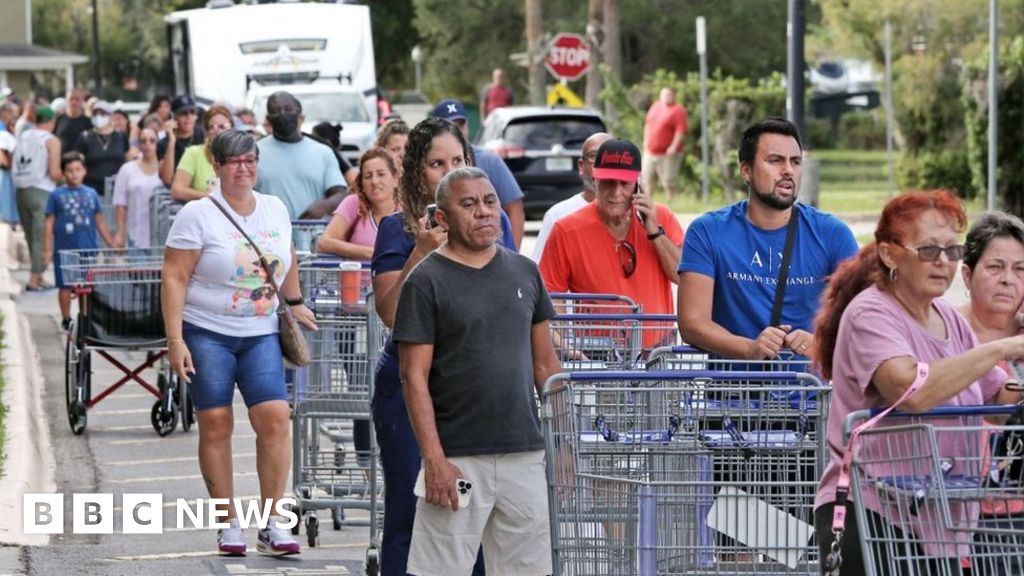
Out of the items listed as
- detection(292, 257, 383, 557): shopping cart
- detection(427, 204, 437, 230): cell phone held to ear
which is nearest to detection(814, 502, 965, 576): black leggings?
detection(427, 204, 437, 230): cell phone held to ear

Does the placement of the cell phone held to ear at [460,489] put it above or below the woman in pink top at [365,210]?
below

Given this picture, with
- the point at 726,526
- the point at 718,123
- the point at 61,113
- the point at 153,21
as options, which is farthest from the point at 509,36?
the point at 726,526

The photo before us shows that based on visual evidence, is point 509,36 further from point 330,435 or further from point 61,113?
point 330,435

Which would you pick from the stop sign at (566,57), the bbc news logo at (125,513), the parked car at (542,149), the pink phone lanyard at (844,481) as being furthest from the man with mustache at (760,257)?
the stop sign at (566,57)

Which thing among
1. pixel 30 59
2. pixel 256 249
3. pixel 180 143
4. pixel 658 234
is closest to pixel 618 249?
→ pixel 658 234

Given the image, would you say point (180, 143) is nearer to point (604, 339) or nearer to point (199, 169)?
point (199, 169)

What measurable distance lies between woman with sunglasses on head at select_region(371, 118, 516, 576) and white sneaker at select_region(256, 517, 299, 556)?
7.77 ft

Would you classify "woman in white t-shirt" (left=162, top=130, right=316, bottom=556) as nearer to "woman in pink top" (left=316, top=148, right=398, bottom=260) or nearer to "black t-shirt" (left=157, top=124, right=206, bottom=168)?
"woman in pink top" (left=316, top=148, right=398, bottom=260)

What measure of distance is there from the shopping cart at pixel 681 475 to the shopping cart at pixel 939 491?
69cm

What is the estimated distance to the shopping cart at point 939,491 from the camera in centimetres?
543

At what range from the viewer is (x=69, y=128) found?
28875 millimetres

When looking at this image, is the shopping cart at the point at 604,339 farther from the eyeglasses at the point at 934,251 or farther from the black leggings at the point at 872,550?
the eyeglasses at the point at 934,251

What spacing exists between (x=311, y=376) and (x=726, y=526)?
13.5 ft

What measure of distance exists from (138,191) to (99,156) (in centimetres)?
680
